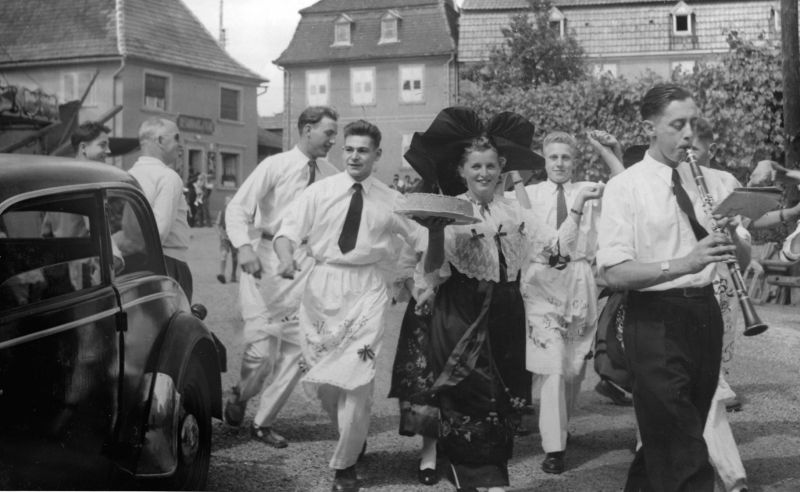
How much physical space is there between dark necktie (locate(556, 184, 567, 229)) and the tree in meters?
36.1

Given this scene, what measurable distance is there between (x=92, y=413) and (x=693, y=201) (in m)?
2.62

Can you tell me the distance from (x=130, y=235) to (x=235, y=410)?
7.00ft

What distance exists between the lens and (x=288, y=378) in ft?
21.0

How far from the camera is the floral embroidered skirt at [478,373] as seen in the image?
15.8 feet

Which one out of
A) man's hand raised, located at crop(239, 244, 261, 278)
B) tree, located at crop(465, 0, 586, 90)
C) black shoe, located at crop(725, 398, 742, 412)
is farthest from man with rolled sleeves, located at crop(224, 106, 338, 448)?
tree, located at crop(465, 0, 586, 90)

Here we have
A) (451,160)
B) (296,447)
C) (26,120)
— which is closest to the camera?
(451,160)

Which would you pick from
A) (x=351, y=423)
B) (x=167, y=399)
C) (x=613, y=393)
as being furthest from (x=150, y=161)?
A: (x=613, y=393)

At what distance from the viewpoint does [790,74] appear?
45.5 feet

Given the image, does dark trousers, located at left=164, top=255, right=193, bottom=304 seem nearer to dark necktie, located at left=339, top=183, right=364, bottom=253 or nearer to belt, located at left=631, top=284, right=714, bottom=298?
dark necktie, located at left=339, top=183, right=364, bottom=253

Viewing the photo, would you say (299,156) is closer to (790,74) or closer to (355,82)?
(790,74)

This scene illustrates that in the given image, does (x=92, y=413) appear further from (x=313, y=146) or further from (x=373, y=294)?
(x=313, y=146)

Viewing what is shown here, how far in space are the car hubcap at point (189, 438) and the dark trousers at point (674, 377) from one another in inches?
83.2

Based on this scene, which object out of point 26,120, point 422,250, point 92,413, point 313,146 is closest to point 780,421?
point 422,250

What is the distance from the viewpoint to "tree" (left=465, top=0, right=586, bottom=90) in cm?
4266
